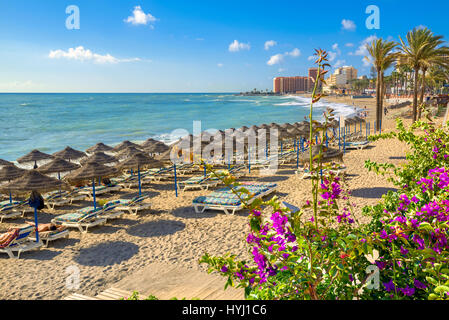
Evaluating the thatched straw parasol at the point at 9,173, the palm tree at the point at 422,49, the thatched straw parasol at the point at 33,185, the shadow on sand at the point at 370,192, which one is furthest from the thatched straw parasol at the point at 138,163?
the palm tree at the point at 422,49

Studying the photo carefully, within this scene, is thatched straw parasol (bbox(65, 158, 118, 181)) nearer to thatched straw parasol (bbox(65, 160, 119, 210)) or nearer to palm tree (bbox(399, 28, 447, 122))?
thatched straw parasol (bbox(65, 160, 119, 210))

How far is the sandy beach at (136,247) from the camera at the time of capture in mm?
6723

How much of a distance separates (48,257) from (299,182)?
9846 mm

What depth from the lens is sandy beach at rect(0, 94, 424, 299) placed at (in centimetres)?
672

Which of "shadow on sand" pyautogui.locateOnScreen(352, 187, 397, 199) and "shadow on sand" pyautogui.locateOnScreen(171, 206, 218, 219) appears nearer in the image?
"shadow on sand" pyautogui.locateOnScreen(171, 206, 218, 219)

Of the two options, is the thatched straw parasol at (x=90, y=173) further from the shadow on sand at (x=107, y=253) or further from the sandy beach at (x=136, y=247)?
the shadow on sand at (x=107, y=253)

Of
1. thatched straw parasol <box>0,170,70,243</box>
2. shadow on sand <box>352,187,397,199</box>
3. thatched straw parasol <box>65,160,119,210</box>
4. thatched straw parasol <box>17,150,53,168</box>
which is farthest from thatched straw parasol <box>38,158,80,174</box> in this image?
shadow on sand <box>352,187,397,199</box>

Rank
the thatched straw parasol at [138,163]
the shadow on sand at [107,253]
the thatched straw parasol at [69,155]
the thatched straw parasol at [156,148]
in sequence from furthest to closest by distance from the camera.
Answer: the thatched straw parasol at [156,148] < the thatched straw parasol at [69,155] < the thatched straw parasol at [138,163] < the shadow on sand at [107,253]

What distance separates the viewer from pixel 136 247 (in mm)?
8352

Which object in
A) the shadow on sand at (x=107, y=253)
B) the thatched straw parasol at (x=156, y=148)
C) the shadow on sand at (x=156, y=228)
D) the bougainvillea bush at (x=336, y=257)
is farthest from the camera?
the thatched straw parasol at (x=156, y=148)

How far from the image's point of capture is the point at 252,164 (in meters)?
17.3

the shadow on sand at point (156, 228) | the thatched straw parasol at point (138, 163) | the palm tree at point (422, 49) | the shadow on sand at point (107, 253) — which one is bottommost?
the shadow on sand at point (107, 253)

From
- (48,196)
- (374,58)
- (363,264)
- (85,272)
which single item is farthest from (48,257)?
(374,58)

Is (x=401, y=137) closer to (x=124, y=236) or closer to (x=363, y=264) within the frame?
(x=363, y=264)
